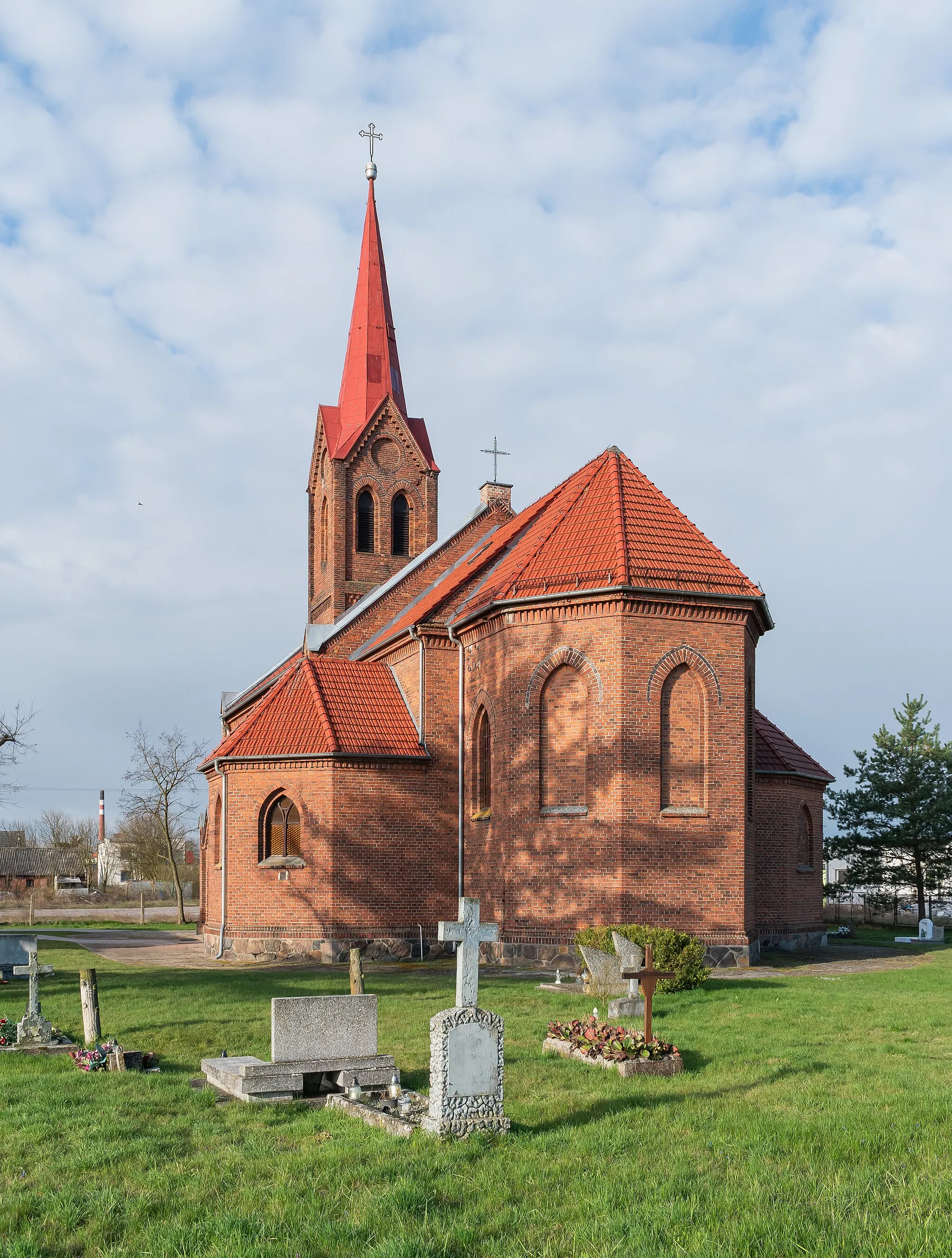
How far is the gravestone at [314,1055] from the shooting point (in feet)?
31.0

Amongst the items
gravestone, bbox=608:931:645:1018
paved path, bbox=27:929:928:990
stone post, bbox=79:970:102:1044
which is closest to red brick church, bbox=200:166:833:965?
paved path, bbox=27:929:928:990

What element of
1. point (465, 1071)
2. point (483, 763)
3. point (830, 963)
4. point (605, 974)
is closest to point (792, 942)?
point (830, 963)

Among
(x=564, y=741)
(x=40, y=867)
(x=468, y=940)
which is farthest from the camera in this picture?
(x=40, y=867)

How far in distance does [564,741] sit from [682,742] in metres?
2.17

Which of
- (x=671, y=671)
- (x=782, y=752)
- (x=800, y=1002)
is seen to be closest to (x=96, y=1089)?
(x=800, y=1002)

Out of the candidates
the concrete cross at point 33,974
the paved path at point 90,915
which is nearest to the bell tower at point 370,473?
the paved path at point 90,915

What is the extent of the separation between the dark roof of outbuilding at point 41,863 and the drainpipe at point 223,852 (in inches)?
2381

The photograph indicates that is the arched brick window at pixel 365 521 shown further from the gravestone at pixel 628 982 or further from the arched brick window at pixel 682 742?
the gravestone at pixel 628 982

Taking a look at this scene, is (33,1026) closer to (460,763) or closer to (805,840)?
(460,763)

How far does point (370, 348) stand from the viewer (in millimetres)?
36438

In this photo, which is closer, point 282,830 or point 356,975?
point 356,975

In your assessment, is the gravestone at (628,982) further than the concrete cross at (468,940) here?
Yes

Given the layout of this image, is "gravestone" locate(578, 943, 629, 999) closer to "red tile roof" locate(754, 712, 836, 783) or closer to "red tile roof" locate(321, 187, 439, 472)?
"red tile roof" locate(754, 712, 836, 783)

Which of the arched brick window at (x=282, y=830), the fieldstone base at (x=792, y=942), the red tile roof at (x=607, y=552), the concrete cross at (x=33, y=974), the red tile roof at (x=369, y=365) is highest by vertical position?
the red tile roof at (x=369, y=365)
